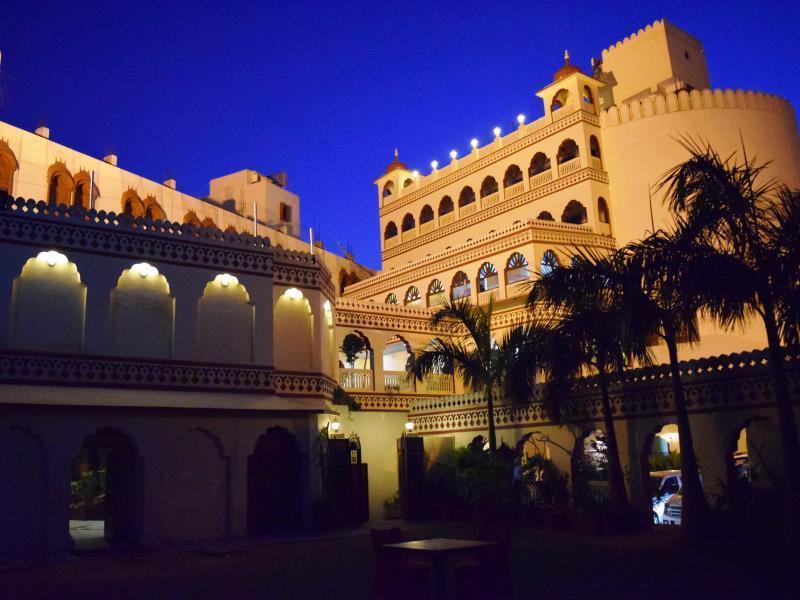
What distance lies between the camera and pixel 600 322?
14.8 meters

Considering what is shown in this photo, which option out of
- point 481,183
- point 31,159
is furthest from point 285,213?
point 31,159

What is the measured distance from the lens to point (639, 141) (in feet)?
102

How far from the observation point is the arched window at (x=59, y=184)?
85.0ft

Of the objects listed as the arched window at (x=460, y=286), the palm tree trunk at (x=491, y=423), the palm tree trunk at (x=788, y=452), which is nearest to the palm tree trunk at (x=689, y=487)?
the palm tree trunk at (x=788, y=452)

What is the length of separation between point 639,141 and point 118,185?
68.9 feet

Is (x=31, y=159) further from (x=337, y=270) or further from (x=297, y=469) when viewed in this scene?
(x=337, y=270)

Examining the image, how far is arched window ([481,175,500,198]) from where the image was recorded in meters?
36.6

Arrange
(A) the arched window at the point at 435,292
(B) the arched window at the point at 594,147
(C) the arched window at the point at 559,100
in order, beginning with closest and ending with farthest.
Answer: (B) the arched window at the point at 594,147
(A) the arched window at the point at 435,292
(C) the arched window at the point at 559,100

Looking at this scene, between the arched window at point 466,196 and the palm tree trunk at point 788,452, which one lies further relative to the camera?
the arched window at point 466,196

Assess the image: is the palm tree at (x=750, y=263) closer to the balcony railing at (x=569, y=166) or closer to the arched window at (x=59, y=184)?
the balcony railing at (x=569, y=166)

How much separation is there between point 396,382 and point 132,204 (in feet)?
42.1

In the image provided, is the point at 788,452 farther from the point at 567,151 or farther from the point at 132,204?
the point at 132,204

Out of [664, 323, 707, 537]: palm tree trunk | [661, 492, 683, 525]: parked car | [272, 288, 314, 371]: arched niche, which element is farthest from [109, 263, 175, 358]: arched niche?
[661, 492, 683, 525]: parked car

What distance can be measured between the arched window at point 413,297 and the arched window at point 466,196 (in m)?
6.01
